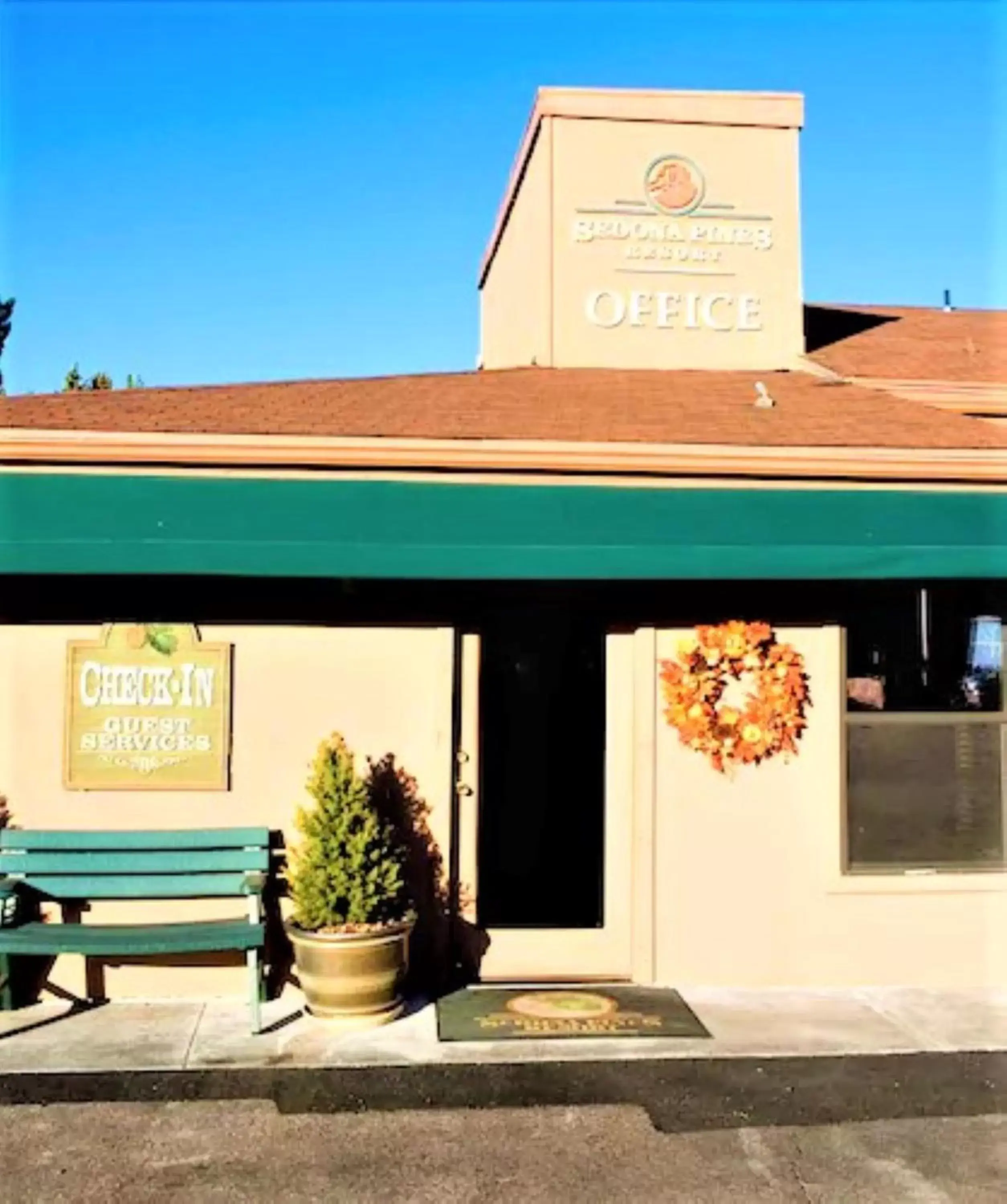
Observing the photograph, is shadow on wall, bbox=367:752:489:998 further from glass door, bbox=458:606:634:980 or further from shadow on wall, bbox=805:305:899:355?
shadow on wall, bbox=805:305:899:355

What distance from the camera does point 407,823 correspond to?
7.05m

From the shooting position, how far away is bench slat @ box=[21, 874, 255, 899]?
21.7 ft

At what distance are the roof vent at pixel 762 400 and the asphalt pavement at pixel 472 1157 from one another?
499 centimetres

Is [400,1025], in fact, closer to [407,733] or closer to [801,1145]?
[407,733]

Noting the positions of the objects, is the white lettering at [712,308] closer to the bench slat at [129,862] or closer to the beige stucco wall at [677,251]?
the beige stucco wall at [677,251]

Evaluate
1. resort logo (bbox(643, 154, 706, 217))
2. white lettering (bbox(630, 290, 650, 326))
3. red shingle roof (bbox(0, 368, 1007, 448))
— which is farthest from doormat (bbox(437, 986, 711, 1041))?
resort logo (bbox(643, 154, 706, 217))

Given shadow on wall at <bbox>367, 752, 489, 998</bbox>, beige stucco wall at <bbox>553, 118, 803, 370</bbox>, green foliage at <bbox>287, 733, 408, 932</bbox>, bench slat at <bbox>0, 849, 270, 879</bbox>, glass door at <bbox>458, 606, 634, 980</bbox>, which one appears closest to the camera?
green foliage at <bbox>287, 733, 408, 932</bbox>

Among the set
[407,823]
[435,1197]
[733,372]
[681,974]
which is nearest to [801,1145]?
[435,1197]

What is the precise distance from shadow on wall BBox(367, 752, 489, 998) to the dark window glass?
2474mm

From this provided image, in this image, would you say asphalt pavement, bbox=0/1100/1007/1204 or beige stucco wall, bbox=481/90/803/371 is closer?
asphalt pavement, bbox=0/1100/1007/1204

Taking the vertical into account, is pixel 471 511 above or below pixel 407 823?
above

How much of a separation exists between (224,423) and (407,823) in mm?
2667

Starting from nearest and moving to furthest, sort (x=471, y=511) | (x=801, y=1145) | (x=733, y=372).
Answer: (x=801, y=1145) → (x=471, y=511) → (x=733, y=372)

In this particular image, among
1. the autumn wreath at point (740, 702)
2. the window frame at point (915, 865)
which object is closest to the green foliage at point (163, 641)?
the autumn wreath at point (740, 702)
